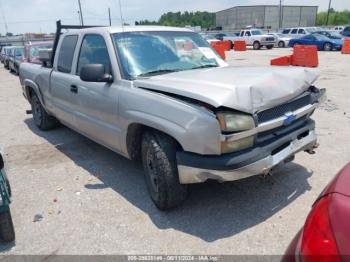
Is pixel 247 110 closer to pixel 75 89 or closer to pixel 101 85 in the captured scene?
pixel 101 85

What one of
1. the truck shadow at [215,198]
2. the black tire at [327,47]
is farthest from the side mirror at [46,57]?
the black tire at [327,47]

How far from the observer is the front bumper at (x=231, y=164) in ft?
9.10

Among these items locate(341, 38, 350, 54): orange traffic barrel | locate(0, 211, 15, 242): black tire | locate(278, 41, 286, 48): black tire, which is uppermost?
locate(0, 211, 15, 242): black tire

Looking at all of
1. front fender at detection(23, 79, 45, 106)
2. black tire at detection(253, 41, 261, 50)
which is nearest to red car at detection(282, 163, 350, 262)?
front fender at detection(23, 79, 45, 106)

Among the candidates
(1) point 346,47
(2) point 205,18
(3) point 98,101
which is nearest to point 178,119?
(3) point 98,101

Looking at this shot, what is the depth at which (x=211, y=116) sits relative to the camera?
8.92 feet

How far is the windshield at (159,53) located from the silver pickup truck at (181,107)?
0.5 inches

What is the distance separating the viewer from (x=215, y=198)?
3.64m

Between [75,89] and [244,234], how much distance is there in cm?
288

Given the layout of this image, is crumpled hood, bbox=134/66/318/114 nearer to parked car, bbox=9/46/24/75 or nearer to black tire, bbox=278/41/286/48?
parked car, bbox=9/46/24/75

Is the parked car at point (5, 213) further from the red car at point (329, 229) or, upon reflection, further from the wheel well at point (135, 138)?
the red car at point (329, 229)

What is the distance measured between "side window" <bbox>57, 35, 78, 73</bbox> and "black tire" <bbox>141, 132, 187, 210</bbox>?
210 cm

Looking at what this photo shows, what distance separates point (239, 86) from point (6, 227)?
242cm

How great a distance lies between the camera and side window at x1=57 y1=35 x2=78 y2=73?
15.6 ft
